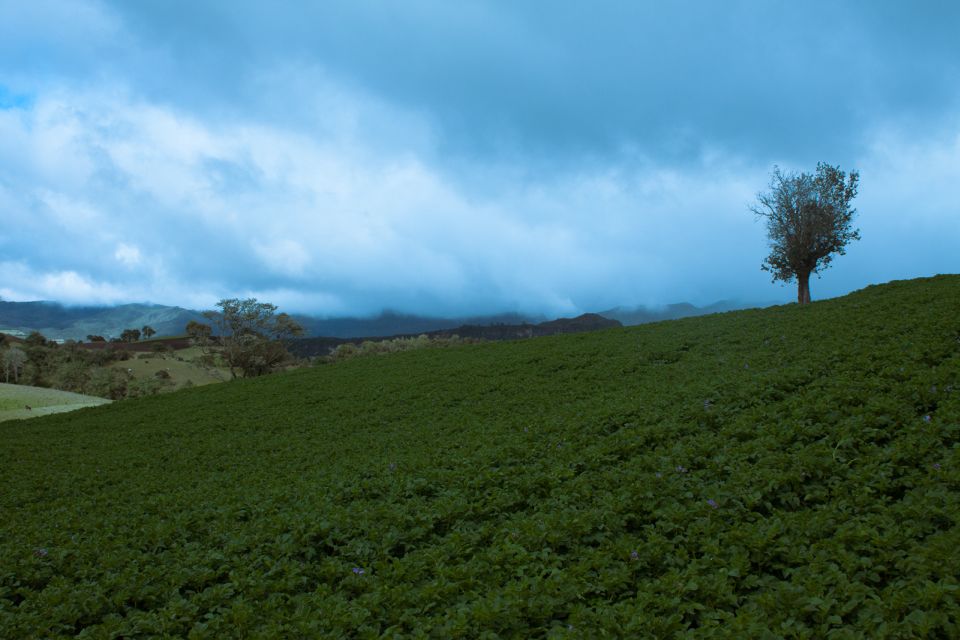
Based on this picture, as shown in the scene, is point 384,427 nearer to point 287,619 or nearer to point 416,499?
point 416,499

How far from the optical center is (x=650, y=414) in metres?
10.9

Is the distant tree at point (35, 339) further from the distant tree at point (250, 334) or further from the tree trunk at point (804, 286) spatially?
the tree trunk at point (804, 286)

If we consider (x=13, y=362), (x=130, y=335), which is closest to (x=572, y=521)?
(x=13, y=362)

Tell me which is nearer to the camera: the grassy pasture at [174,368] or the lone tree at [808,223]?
the lone tree at [808,223]

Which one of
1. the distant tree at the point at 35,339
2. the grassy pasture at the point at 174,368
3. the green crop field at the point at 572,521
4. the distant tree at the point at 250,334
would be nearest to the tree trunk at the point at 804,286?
the green crop field at the point at 572,521

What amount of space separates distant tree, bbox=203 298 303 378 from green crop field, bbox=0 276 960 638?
122ft

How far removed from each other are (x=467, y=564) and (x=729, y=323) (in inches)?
854

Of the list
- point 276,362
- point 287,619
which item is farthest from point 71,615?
point 276,362

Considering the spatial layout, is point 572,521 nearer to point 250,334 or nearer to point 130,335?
point 250,334

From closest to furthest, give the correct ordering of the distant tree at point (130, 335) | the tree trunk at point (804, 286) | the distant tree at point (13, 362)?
the tree trunk at point (804, 286) < the distant tree at point (13, 362) < the distant tree at point (130, 335)

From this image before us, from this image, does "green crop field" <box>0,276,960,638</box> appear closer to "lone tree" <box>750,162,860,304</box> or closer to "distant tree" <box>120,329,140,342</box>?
"lone tree" <box>750,162,860,304</box>

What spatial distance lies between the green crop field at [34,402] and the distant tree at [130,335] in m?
94.0

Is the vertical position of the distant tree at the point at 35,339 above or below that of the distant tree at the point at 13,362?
above

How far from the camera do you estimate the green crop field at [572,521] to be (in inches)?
191
